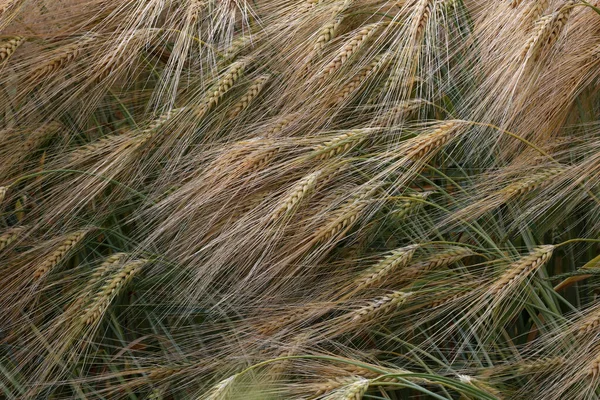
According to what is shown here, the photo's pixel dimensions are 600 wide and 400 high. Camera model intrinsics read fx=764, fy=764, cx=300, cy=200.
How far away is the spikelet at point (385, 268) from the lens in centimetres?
155

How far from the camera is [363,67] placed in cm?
175

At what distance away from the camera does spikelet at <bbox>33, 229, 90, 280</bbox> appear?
1.66m

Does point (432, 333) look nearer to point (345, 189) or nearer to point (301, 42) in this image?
point (345, 189)

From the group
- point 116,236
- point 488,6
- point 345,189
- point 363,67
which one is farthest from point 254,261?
point 488,6

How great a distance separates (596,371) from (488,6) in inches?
34.0

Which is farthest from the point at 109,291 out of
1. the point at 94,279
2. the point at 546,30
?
the point at 546,30

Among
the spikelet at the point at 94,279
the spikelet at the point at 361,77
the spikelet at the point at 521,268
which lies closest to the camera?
the spikelet at the point at 521,268

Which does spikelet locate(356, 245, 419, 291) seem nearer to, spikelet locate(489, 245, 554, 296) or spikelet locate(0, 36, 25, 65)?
spikelet locate(489, 245, 554, 296)

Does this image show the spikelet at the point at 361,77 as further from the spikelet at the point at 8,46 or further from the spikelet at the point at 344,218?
the spikelet at the point at 8,46

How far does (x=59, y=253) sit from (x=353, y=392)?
75 cm

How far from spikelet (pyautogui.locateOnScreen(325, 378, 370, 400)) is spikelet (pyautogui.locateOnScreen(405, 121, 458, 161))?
494mm

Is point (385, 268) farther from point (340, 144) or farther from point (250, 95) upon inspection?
point (250, 95)

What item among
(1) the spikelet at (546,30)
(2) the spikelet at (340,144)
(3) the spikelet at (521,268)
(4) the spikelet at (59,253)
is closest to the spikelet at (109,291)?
(4) the spikelet at (59,253)

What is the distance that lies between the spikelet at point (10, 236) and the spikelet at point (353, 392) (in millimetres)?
806
